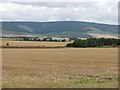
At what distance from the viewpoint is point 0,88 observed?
16.4 m

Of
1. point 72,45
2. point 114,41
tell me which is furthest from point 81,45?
point 114,41

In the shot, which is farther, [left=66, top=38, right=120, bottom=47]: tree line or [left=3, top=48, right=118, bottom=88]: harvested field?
[left=66, top=38, right=120, bottom=47]: tree line

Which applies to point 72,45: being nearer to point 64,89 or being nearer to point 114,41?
point 114,41

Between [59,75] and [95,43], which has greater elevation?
[59,75]

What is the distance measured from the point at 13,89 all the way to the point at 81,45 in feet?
382

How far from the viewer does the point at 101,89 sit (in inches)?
625

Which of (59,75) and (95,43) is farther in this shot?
(95,43)

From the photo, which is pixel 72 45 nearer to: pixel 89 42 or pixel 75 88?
pixel 89 42

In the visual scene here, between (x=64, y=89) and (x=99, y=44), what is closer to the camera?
(x=64, y=89)

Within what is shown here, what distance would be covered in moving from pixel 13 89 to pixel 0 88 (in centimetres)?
91

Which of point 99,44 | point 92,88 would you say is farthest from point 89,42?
point 92,88

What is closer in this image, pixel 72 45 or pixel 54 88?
pixel 54 88

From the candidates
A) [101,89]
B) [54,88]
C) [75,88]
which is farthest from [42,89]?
[101,89]

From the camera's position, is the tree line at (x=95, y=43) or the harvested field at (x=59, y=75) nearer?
the harvested field at (x=59, y=75)
